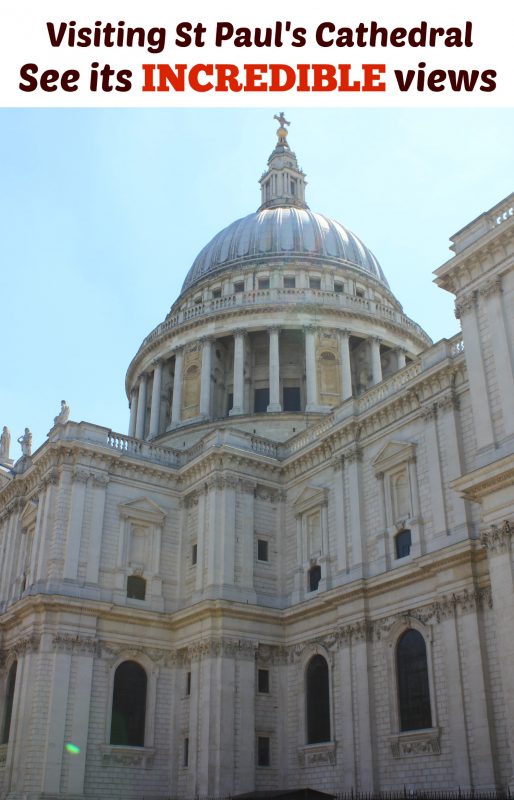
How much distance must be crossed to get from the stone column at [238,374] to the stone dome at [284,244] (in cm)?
865

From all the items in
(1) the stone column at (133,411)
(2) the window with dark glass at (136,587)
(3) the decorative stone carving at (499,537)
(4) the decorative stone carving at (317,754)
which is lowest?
(4) the decorative stone carving at (317,754)

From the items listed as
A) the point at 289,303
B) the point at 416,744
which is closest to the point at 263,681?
the point at 416,744

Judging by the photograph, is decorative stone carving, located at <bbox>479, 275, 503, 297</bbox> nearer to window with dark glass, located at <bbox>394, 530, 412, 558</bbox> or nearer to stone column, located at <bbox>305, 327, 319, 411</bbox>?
window with dark glass, located at <bbox>394, 530, 412, 558</bbox>

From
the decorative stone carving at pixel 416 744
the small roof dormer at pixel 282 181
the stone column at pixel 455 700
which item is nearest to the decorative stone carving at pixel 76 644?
the decorative stone carving at pixel 416 744

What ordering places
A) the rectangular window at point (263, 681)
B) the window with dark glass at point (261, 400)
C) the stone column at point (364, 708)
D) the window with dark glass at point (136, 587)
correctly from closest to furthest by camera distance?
the stone column at point (364, 708) → the rectangular window at point (263, 681) → the window with dark glass at point (136, 587) → the window with dark glass at point (261, 400)

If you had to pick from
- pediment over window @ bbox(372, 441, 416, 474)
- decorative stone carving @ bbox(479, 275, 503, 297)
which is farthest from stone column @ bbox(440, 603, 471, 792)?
decorative stone carving @ bbox(479, 275, 503, 297)

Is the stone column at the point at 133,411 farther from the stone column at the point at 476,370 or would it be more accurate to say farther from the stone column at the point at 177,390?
the stone column at the point at 476,370

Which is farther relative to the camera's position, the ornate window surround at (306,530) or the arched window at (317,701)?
the ornate window surround at (306,530)

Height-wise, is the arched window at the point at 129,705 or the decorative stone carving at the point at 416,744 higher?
the arched window at the point at 129,705

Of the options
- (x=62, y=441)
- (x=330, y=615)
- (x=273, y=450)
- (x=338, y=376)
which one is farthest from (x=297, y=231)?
(x=330, y=615)

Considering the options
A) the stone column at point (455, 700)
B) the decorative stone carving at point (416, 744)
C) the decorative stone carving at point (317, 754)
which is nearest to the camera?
the stone column at point (455, 700)

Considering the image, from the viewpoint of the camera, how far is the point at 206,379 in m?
51.2

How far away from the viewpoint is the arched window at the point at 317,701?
33.2 m

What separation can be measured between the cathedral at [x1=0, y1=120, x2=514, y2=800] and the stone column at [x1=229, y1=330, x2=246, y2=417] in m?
8.71
